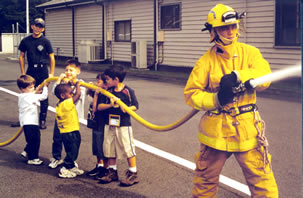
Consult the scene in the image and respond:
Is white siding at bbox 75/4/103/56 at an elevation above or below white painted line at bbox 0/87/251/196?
above

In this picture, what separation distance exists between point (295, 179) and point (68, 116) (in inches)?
112

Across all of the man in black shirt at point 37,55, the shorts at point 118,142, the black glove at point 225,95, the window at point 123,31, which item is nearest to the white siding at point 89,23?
the window at point 123,31

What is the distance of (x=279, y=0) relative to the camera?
14719mm

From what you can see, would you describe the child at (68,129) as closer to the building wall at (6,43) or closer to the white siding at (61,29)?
the white siding at (61,29)

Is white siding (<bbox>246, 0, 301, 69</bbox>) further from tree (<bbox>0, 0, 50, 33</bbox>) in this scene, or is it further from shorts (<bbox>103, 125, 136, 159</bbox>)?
tree (<bbox>0, 0, 50, 33</bbox>)

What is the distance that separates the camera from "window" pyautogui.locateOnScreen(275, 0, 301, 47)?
14445 mm

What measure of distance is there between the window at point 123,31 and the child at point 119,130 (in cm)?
1946

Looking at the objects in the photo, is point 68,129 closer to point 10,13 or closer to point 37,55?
point 37,55

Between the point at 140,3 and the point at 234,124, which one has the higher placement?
the point at 140,3

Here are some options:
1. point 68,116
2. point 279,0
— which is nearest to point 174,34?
point 279,0

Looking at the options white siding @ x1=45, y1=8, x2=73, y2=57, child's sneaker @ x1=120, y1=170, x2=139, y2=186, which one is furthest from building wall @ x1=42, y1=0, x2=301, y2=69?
child's sneaker @ x1=120, y1=170, x2=139, y2=186

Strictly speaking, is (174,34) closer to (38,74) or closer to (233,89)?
(38,74)

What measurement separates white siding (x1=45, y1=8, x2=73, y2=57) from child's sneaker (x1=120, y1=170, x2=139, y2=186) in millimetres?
26222

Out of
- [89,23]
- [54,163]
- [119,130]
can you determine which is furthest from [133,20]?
[119,130]
